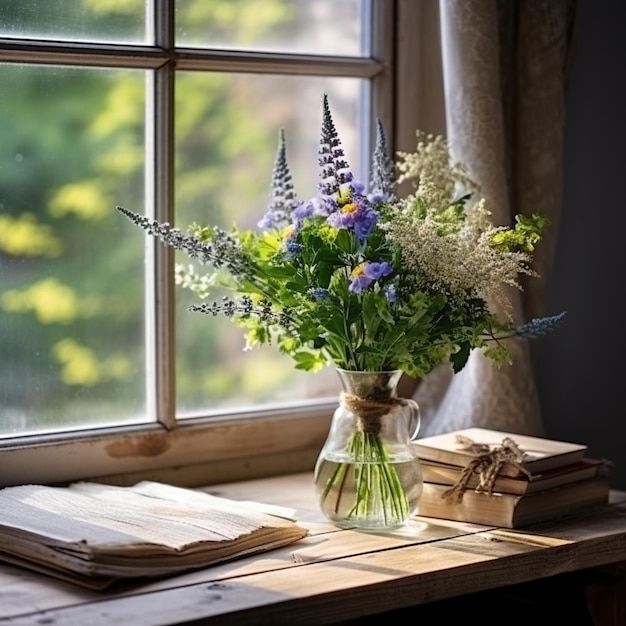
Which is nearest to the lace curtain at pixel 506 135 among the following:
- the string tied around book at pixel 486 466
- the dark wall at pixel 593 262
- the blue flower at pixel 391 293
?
the dark wall at pixel 593 262

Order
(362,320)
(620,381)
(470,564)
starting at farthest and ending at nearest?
(620,381), (362,320), (470,564)

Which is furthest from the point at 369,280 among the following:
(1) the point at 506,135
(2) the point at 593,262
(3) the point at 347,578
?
(2) the point at 593,262

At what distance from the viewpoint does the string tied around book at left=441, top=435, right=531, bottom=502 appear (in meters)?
1.64

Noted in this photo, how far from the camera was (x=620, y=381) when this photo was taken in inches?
83.4

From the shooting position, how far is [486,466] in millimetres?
1648

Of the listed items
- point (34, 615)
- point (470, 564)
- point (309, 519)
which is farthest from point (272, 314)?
point (34, 615)

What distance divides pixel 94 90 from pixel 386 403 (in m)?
0.61

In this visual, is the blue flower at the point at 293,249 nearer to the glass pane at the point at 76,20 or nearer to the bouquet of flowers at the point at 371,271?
the bouquet of flowers at the point at 371,271

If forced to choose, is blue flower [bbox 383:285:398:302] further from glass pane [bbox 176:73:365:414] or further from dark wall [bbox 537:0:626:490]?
dark wall [bbox 537:0:626:490]

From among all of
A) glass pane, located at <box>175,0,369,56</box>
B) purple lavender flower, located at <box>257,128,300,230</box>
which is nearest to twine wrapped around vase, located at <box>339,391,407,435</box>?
purple lavender flower, located at <box>257,128,300,230</box>

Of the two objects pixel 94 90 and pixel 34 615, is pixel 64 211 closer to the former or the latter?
pixel 94 90

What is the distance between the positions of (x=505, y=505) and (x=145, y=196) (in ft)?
2.22

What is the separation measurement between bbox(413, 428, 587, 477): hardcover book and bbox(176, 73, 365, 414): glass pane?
0.35 meters

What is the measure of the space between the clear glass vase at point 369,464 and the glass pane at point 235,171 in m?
0.36
